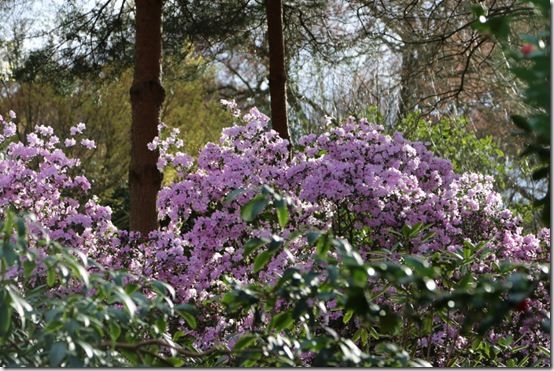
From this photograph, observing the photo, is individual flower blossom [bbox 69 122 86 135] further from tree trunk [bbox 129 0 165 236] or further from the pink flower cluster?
tree trunk [bbox 129 0 165 236]

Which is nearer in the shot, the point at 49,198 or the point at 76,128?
the point at 49,198

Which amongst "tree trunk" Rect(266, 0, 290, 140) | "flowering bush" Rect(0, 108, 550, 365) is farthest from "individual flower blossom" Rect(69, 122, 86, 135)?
"tree trunk" Rect(266, 0, 290, 140)

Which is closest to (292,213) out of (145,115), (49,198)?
(49,198)

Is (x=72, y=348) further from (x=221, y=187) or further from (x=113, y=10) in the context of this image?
(x=113, y=10)

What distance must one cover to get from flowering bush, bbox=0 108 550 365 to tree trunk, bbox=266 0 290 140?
3159 mm

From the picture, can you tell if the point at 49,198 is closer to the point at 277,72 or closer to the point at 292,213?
the point at 292,213

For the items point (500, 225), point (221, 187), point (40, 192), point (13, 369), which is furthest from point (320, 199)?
point (13, 369)

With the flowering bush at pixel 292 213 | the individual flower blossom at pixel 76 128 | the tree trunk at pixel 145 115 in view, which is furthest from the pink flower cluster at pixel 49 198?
the tree trunk at pixel 145 115

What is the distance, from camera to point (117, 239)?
17.0 feet

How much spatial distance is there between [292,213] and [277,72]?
166 inches

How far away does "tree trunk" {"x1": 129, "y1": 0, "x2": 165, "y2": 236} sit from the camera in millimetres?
7234

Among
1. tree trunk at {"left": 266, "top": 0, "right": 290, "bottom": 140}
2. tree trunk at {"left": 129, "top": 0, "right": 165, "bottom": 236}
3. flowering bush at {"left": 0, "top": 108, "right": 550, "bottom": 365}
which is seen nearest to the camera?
flowering bush at {"left": 0, "top": 108, "right": 550, "bottom": 365}

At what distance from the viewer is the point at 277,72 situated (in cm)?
894

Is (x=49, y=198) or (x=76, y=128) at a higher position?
(x=76, y=128)
